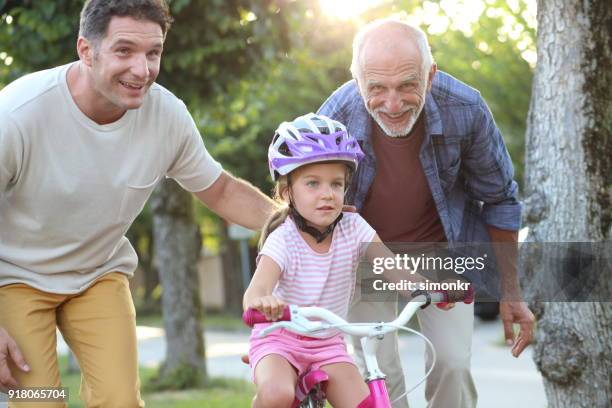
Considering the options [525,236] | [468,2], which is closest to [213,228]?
[468,2]

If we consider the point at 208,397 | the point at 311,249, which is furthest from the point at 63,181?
the point at 208,397

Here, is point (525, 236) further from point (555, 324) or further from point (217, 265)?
point (217, 265)

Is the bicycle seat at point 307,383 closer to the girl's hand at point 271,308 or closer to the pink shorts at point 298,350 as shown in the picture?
the pink shorts at point 298,350

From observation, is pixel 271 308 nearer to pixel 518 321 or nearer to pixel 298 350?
pixel 298 350

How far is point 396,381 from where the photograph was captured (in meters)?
4.57

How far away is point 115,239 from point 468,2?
8.98 meters

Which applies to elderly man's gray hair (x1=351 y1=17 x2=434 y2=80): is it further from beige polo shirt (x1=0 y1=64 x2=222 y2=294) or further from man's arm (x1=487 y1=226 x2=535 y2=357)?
man's arm (x1=487 y1=226 x2=535 y2=357)

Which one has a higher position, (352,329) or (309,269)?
(309,269)

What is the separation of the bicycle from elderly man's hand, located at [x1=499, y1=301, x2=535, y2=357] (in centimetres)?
84

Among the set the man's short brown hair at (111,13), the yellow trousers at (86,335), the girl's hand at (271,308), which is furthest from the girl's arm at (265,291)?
the man's short brown hair at (111,13)

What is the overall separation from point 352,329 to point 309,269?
0.48 metres

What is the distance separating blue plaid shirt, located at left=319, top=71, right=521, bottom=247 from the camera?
171 inches

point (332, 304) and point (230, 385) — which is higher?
point (332, 304)

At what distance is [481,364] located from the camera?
51.3 ft
